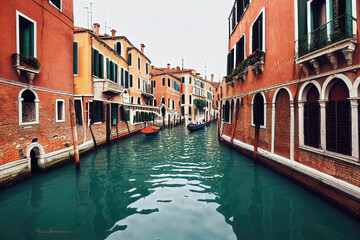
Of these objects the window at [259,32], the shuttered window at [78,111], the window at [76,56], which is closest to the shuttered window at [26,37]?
the window at [76,56]

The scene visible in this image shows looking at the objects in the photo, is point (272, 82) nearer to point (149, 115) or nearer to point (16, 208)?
point (16, 208)

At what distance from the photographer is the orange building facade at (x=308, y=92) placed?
148 inches

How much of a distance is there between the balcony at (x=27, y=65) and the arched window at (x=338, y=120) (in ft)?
27.1

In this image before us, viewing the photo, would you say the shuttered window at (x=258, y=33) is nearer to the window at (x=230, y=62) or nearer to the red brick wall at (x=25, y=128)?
the window at (x=230, y=62)

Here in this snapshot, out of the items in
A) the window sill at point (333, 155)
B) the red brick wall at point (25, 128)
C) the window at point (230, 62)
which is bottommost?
the window sill at point (333, 155)

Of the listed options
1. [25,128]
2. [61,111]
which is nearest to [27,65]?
[25,128]

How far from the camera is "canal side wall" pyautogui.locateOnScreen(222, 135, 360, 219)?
3.62 m

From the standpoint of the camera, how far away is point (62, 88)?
7621 mm

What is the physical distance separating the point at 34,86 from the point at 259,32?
27.8ft

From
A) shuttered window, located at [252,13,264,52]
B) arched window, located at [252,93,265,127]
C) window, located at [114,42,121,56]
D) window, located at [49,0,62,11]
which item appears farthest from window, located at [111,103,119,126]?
shuttered window, located at [252,13,264,52]

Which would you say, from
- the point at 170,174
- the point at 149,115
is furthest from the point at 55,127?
the point at 149,115

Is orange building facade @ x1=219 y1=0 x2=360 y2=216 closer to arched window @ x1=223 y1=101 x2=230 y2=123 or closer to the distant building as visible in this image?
arched window @ x1=223 y1=101 x2=230 y2=123

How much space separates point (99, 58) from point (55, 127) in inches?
203

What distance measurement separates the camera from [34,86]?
619 cm
